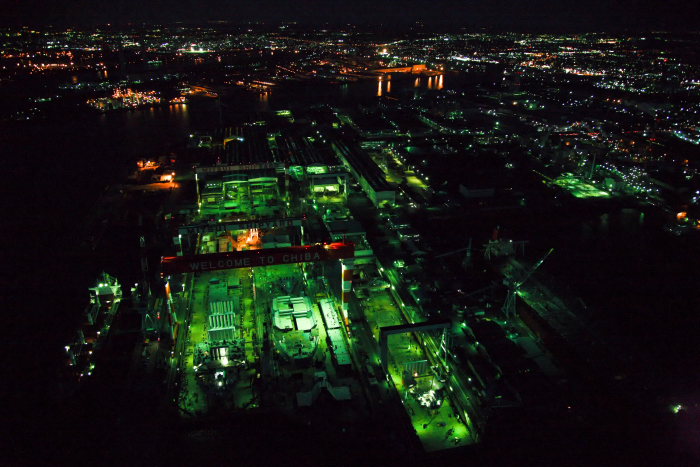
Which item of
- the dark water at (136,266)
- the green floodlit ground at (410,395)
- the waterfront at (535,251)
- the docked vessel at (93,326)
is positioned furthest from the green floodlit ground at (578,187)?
the docked vessel at (93,326)

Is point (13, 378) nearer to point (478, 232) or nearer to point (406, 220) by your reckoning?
point (406, 220)

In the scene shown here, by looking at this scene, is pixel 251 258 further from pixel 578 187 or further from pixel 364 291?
pixel 578 187

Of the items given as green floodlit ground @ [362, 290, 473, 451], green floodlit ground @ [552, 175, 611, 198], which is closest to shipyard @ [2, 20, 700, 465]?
green floodlit ground @ [362, 290, 473, 451]

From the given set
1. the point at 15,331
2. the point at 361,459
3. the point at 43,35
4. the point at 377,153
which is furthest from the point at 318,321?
the point at 43,35

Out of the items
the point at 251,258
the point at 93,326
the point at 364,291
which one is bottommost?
the point at 93,326

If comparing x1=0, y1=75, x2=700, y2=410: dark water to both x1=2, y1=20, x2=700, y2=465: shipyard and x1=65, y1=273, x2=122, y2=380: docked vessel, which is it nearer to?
x1=2, y1=20, x2=700, y2=465: shipyard

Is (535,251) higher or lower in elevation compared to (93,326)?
higher

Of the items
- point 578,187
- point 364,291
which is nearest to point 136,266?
point 364,291
